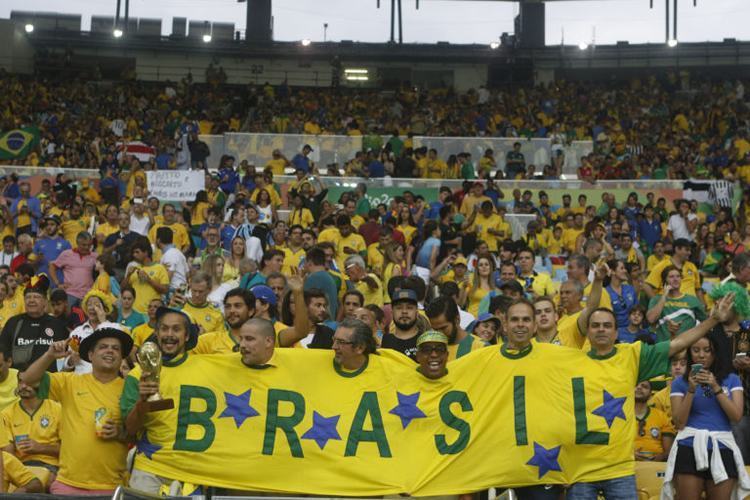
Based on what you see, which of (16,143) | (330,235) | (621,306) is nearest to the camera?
(621,306)

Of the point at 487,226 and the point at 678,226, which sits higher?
the point at 678,226

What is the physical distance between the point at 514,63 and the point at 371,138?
16.2m

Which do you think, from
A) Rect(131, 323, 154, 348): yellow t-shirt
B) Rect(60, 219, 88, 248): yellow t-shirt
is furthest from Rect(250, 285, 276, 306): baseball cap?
Rect(60, 219, 88, 248): yellow t-shirt

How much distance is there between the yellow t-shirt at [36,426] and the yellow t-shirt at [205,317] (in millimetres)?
2379

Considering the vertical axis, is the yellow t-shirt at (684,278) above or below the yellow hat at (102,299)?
above

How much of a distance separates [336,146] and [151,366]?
739 inches

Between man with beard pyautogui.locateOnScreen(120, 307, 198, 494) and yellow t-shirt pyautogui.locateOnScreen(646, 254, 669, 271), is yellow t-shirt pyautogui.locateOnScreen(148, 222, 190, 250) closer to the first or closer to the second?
yellow t-shirt pyautogui.locateOnScreen(646, 254, 669, 271)

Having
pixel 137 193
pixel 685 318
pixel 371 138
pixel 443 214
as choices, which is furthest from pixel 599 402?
pixel 371 138

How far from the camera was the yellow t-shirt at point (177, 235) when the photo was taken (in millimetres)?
16922

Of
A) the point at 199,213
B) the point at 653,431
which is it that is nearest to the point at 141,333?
the point at 653,431

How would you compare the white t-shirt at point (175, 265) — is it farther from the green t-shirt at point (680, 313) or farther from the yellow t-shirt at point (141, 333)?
the green t-shirt at point (680, 313)

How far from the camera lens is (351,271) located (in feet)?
42.5

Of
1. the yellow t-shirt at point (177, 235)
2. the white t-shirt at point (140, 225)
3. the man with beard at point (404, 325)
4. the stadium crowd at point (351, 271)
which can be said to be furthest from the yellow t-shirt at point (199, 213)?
the man with beard at point (404, 325)

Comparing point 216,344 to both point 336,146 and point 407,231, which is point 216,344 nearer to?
point 407,231
